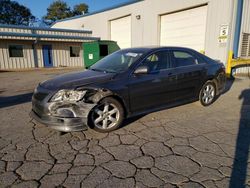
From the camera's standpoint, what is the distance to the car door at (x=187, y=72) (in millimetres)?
4820

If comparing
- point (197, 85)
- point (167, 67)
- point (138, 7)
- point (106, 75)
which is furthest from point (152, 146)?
point (138, 7)

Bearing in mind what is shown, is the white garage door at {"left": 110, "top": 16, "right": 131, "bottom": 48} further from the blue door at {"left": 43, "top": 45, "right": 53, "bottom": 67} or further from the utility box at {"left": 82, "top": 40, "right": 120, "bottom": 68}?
the blue door at {"left": 43, "top": 45, "right": 53, "bottom": 67}

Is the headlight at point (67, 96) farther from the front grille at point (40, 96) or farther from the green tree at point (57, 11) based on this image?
the green tree at point (57, 11)

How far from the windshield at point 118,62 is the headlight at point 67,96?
1018mm

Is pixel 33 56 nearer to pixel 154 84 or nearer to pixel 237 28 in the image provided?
pixel 237 28

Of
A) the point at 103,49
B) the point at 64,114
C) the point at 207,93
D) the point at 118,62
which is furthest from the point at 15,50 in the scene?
the point at 207,93

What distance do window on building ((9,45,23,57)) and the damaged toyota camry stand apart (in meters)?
15.6

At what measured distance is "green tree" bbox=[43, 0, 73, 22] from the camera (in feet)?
156

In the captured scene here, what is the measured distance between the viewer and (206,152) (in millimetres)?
3160

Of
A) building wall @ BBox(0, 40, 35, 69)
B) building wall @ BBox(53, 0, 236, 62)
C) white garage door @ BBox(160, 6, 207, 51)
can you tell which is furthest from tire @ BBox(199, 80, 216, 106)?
building wall @ BBox(0, 40, 35, 69)

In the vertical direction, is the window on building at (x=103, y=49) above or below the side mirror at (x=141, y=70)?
above

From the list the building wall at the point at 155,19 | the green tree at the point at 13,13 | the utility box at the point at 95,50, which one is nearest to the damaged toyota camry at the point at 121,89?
the building wall at the point at 155,19

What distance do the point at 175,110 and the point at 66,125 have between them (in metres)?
2.93

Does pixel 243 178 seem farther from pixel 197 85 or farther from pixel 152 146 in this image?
pixel 197 85
